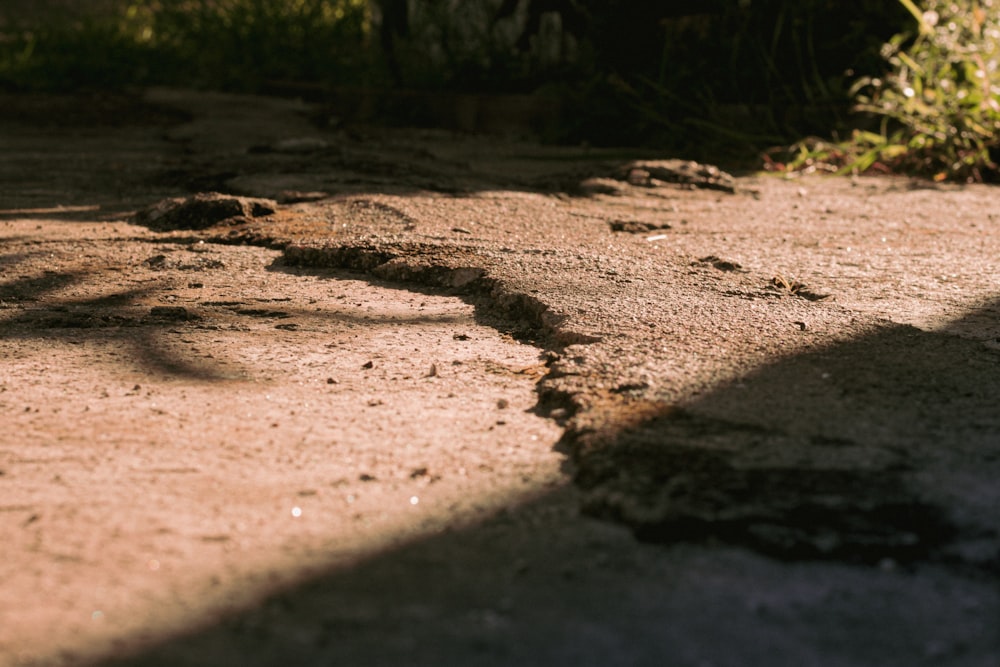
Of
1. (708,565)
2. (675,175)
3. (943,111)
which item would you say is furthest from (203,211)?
(943,111)

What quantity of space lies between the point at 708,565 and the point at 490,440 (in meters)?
0.41

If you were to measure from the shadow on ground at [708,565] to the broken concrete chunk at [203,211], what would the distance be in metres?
1.65

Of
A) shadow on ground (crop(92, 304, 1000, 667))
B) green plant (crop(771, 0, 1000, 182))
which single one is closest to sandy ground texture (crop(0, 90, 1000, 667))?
shadow on ground (crop(92, 304, 1000, 667))

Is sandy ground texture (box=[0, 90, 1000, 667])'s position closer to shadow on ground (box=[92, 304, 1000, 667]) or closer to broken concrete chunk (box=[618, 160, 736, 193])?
shadow on ground (box=[92, 304, 1000, 667])

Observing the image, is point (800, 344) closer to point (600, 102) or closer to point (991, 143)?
point (991, 143)

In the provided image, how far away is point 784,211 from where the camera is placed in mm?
3256

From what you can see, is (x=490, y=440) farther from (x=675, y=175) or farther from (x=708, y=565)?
(x=675, y=175)

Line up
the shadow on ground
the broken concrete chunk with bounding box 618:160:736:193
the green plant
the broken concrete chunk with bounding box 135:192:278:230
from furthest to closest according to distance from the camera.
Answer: the green plant
the broken concrete chunk with bounding box 618:160:736:193
the broken concrete chunk with bounding box 135:192:278:230
the shadow on ground

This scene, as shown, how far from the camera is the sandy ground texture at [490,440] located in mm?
972

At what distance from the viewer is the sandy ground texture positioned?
97 centimetres

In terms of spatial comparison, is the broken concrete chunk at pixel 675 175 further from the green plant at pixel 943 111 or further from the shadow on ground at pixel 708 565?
the shadow on ground at pixel 708 565

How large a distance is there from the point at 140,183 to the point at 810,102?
9.37 ft

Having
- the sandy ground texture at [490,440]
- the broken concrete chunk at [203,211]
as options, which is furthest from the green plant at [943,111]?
the broken concrete chunk at [203,211]

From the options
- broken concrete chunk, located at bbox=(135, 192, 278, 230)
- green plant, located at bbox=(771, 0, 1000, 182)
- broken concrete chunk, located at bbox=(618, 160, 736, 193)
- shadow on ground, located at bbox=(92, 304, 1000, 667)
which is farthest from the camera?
green plant, located at bbox=(771, 0, 1000, 182)
